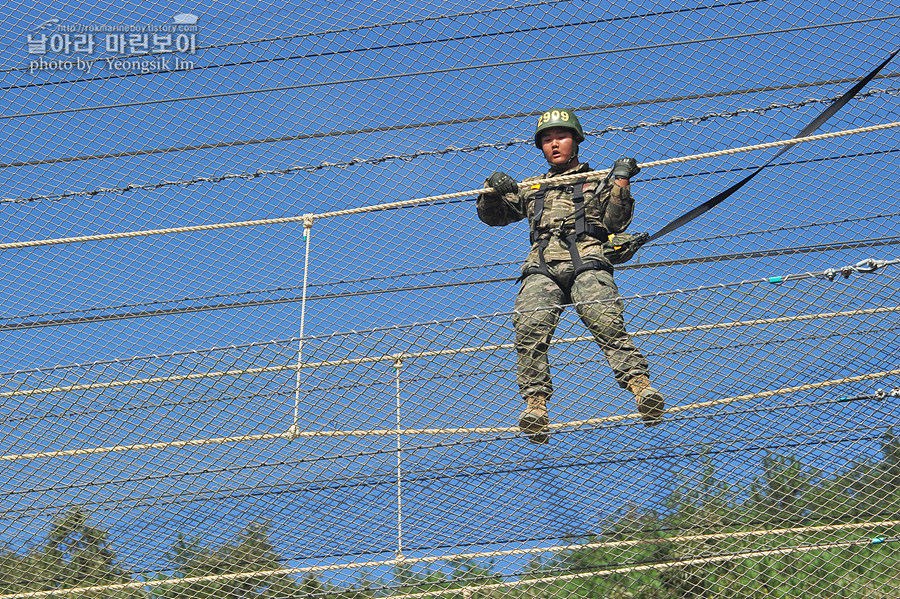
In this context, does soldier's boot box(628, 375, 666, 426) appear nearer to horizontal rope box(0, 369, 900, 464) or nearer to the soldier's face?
horizontal rope box(0, 369, 900, 464)

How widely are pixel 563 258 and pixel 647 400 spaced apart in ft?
2.52

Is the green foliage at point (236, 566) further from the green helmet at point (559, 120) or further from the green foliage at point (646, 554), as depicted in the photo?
the green helmet at point (559, 120)

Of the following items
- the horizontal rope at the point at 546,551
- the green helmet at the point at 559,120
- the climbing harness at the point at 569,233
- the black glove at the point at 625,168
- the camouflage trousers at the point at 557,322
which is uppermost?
the green helmet at the point at 559,120

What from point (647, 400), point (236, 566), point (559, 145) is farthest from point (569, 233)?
point (236, 566)

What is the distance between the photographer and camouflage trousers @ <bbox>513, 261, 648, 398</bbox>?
11.7ft

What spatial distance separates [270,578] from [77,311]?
1.93 meters

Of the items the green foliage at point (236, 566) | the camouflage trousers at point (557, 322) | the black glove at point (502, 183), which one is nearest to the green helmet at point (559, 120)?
the black glove at point (502, 183)

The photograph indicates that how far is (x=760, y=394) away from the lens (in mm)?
3406

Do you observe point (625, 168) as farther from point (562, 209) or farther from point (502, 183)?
point (502, 183)

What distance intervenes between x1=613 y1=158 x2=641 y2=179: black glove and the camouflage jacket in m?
0.05

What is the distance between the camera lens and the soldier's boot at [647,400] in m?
3.45

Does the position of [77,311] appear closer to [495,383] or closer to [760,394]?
[495,383]

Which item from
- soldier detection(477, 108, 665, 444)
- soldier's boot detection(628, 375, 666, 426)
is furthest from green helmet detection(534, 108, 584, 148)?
soldier's boot detection(628, 375, 666, 426)

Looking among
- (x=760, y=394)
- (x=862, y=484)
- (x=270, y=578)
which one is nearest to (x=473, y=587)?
(x=270, y=578)
